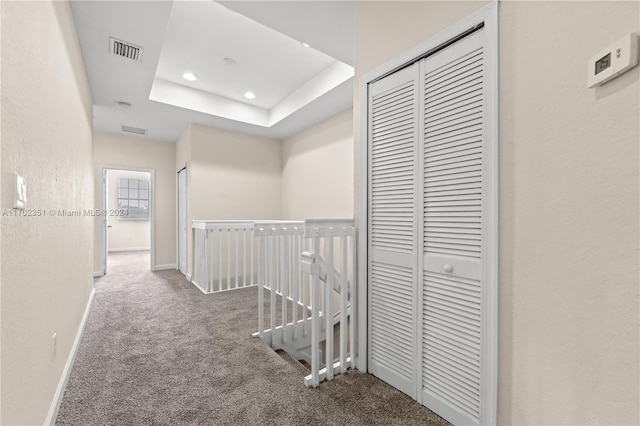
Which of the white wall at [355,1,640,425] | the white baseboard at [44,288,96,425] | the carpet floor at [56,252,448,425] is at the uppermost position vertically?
the white wall at [355,1,640,425]

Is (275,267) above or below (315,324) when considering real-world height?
above

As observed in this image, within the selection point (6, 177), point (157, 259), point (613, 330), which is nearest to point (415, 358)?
point (613, 330)

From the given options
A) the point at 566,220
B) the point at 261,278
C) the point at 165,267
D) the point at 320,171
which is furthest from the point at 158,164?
the point at 566,220

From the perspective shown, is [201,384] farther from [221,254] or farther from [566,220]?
[221,254]

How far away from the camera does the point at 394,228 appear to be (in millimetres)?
1738

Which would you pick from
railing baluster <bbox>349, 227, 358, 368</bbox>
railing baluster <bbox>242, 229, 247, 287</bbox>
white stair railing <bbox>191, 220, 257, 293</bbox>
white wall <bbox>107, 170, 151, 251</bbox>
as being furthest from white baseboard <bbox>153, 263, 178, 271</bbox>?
railing baluster <bbox>349, 227, 358, 368</bbox>

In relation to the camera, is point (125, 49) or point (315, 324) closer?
point (315, 324)

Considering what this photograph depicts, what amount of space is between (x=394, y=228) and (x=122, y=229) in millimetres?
9084

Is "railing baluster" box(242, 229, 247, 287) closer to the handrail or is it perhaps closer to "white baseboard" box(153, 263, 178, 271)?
the handrail

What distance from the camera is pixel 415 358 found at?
1.60 m

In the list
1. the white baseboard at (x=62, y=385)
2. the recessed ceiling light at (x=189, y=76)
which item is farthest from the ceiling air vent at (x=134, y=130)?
the white baseboard at (x=62, y=385)

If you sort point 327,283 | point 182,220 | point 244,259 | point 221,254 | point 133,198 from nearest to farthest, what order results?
point 327,283
point 221,254
point 244,259
point 182,220
point 133,198

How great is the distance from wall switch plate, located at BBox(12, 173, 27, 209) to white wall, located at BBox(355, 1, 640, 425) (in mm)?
1863

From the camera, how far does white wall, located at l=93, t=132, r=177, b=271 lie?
15.9 feet
